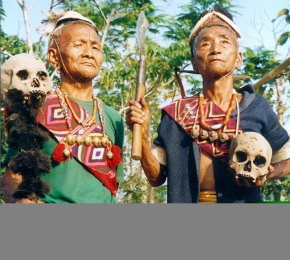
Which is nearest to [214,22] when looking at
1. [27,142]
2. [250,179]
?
[250,179]

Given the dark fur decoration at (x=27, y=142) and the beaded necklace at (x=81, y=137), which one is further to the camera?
the beaded necklace at (x=81, y=137)

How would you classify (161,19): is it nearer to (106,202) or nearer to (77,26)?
(77,26)

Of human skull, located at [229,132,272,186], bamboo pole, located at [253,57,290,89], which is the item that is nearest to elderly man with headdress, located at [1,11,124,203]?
human skull, located at [229,132,272,186]

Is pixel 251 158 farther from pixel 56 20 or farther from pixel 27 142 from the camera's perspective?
pixel 56 20

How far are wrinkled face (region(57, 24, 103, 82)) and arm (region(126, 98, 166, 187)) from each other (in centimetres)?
48

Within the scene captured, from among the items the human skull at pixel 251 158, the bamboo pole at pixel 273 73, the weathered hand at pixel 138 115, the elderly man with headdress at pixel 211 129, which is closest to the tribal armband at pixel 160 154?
the elderly man with headdress at pixel 211 129

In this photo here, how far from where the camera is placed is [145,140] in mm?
5117

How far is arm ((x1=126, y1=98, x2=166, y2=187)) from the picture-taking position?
16.4ft

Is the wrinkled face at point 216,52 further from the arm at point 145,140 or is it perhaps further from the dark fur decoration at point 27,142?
the dark fur decoration at point 27,142

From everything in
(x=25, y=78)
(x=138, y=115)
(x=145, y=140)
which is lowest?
(x=145, y=140)

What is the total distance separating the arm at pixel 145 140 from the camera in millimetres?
5000

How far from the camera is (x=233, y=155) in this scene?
5035 millimetres

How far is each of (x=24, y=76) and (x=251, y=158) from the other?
1.39 meters

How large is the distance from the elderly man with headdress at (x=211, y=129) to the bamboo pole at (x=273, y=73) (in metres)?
0.41
